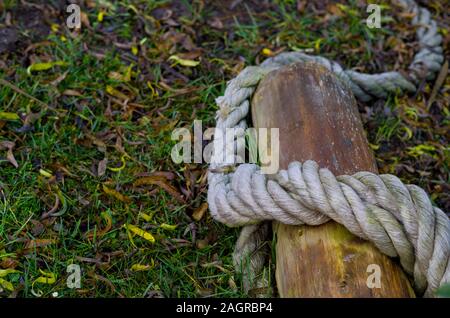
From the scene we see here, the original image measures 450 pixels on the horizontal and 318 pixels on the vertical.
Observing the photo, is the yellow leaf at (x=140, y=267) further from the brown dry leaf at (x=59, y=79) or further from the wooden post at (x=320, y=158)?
the brown dry leaf at (x=59, y=79)

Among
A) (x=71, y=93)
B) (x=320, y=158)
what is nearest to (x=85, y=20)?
(x=71, y=93)

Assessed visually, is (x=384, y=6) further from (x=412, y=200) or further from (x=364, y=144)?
(x=412, y=200)

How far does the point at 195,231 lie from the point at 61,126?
0.80 meters

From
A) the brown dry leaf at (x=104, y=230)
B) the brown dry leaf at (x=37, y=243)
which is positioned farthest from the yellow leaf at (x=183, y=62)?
the brown dry leaf at (x=37, y=243)

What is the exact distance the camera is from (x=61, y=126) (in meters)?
2.73

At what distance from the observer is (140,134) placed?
273 centimetres

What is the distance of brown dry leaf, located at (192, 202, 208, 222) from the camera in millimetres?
2424

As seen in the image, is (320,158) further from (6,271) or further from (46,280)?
(6,271)

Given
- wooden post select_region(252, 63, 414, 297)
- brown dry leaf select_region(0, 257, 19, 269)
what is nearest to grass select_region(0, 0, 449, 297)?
brown dry leaf select_region(0, 257, 19, 269)

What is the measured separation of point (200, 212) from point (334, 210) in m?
0.70

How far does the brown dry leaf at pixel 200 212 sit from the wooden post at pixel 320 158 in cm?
38

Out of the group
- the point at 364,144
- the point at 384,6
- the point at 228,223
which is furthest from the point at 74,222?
the point at 384,6
